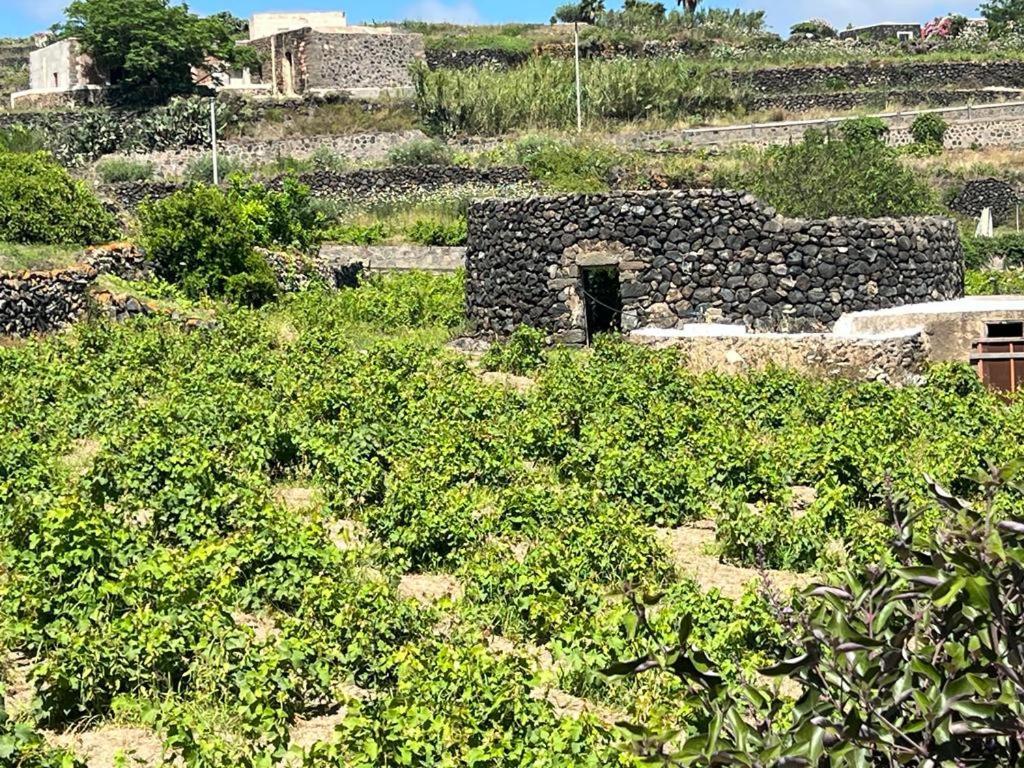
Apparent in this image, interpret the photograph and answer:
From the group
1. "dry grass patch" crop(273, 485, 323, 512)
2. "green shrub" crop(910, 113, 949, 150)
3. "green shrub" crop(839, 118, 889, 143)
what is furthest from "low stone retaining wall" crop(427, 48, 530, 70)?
"dry grass patch" crop(273, 485, 323, 512)

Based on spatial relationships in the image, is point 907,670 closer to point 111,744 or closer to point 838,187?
point 111,744

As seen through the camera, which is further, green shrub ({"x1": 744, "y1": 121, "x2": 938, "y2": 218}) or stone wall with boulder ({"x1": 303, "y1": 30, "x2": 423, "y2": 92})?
stone wall with boulder ({"x1": 303, "y1": 30, "x2": 423, "y2": 92})

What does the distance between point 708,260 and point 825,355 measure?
282 cm

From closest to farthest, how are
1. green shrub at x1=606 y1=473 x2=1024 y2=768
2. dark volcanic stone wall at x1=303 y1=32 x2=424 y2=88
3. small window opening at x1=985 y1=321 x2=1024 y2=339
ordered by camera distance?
1. green shrub at x1=606 y1=473 x2=1024 y2=768
2. small window opening at x1=985 y1=321 x2=1024 y2=339
3. dark volcanic stone wall at x1=303 y1=32 x2=424 y2=88

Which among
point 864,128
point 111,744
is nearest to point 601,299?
point 111,744

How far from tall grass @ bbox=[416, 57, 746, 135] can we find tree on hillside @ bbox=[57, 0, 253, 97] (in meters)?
7.37

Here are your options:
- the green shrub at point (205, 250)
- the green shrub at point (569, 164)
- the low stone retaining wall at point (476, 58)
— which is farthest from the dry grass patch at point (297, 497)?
the low stone retaining wall at point (476, 58)

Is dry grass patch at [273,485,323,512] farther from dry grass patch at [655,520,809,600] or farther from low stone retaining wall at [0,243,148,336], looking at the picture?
low stone retaining wall at [0,243,148,336]

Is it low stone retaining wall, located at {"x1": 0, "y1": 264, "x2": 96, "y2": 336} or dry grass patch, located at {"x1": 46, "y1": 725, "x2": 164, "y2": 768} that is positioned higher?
low stone retaining wall, located at {"x1": 0, "y1": 264, "x2": 96, "y2": 336}

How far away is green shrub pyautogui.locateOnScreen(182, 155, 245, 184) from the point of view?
3824 cm

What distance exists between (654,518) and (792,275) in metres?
7.87

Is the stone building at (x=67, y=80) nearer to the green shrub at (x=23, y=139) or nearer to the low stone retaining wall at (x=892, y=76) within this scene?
the green shrub at (x=23, y=139)

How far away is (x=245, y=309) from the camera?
20.5 m

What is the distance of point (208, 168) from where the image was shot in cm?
3900
